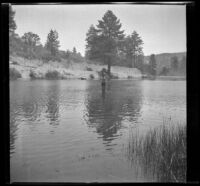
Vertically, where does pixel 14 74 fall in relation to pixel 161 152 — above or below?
above

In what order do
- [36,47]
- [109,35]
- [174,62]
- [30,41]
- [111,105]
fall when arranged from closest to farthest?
[174,62] → [30,41] → [36,47] → [109,35] → [111,105]

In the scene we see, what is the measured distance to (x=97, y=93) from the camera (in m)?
5.60

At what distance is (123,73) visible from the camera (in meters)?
5.43

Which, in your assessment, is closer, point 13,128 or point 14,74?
point 13,128

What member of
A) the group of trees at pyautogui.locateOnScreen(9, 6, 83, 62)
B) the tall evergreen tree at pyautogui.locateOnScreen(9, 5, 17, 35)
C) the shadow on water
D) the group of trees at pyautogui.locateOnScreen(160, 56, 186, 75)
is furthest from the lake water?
the tall evergreen tree at pyautogui.locateOnScreen(9, 5, 17, 35)

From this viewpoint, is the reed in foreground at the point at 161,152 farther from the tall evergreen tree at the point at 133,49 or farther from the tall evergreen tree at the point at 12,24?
the tall evergreen tree at the point at 12,24

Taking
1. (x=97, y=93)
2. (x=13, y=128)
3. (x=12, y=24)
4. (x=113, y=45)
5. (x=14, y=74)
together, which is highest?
(x=12, y=24)

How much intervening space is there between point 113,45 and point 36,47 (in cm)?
168

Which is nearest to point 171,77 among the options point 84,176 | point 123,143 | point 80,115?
point 123,143

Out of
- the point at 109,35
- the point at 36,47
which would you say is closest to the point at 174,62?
the point at 109,35

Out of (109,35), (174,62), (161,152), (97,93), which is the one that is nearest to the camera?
(161,152)

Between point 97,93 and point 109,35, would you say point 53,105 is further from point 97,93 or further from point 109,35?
point 109,35
